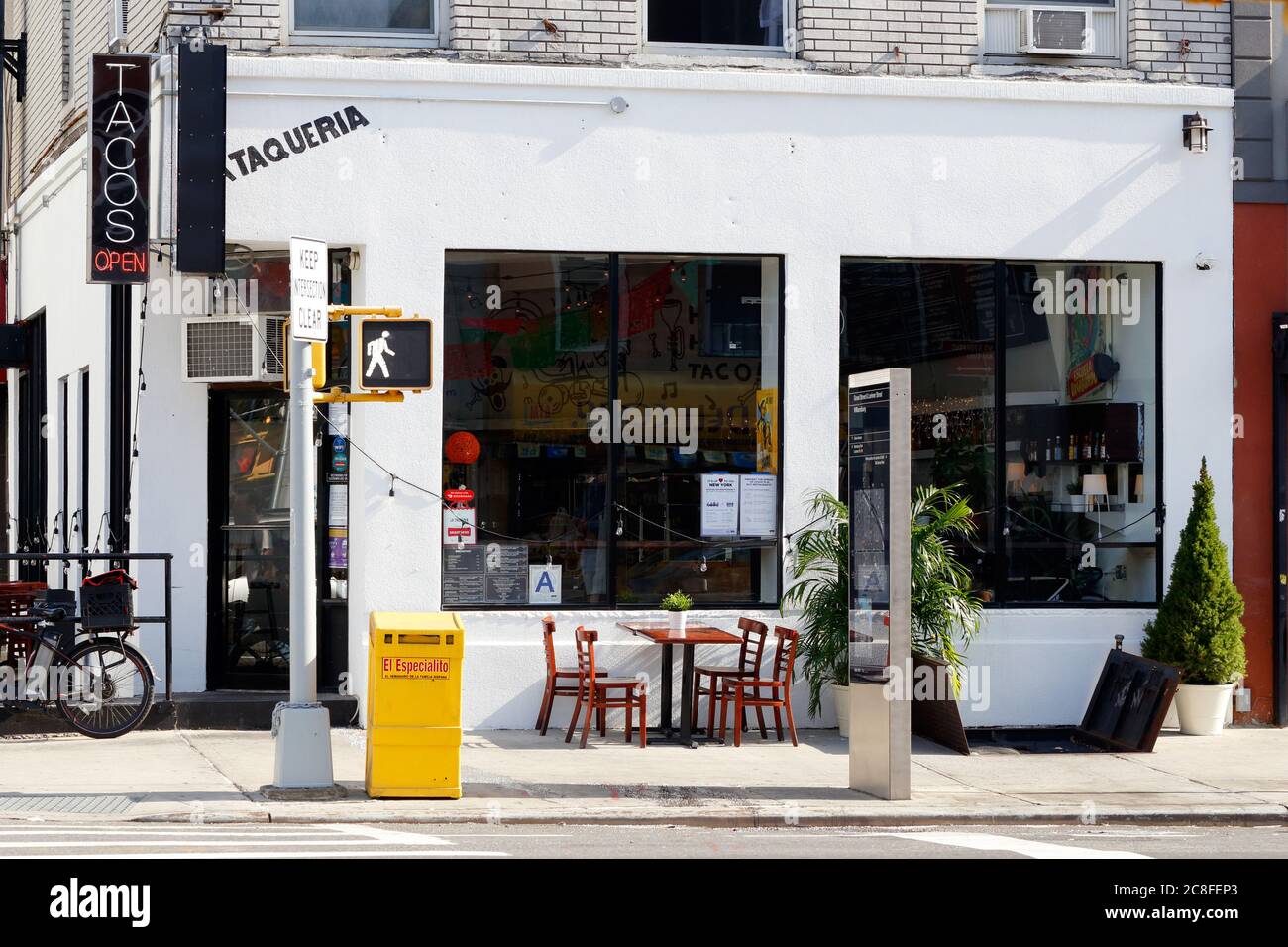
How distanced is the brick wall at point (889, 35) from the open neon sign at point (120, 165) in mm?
5332

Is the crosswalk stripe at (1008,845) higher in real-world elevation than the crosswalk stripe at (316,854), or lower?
lower

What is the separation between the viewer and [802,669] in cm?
1343

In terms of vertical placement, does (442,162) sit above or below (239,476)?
above

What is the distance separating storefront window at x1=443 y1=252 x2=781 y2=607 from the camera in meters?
13.4

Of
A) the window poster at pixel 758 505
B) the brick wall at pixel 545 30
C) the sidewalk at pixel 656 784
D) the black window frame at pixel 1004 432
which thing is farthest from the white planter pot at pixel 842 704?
the brick wall at pixel 545 30

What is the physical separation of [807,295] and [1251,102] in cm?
424

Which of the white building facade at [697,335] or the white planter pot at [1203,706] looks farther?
the white planter pot at [1203,706]

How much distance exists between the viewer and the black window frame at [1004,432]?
13.9m

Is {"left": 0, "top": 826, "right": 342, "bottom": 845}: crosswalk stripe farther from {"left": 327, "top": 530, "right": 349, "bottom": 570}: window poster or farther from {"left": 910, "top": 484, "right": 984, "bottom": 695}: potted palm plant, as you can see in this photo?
{"left": 910, "top": 484, "right": 984, "bottom": 695}: potted palm plant

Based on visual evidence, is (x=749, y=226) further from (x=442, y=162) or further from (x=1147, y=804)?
(x=1147, y=804)

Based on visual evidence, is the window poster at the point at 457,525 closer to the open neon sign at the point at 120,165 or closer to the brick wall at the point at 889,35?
the open neon sign at the point at 120,165

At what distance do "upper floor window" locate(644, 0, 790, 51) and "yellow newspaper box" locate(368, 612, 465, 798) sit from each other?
19.7 ft

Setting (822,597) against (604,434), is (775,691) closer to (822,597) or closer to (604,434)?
(822,597)

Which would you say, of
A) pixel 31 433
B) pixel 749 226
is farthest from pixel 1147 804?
pixel 31 433
